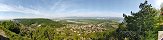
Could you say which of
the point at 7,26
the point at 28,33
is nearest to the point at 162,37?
the point at 28,33

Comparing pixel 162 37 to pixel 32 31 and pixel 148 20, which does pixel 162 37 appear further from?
pixel 32 31

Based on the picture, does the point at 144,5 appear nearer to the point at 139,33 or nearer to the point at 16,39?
the point at 139,33

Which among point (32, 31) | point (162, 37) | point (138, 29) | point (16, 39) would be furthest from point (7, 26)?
point (162, 37)

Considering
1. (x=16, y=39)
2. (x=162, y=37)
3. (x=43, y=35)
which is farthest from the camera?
(x=43, y=35)

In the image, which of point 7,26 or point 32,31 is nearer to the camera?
point 32,31

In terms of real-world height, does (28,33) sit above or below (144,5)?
below

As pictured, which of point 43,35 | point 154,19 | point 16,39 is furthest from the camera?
point 43,35

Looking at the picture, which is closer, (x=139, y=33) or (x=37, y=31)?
(x=139, y=33)

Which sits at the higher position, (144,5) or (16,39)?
(144,5)

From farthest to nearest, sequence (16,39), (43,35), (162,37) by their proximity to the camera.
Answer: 1. (43,35)
2. (16,39)
3. (162,37)
